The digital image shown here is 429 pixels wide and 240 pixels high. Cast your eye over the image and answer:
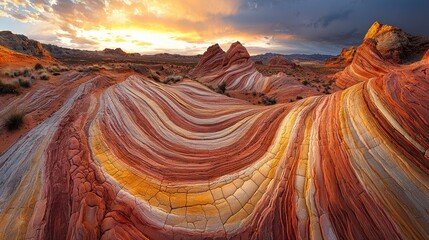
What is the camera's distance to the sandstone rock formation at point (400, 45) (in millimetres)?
52844

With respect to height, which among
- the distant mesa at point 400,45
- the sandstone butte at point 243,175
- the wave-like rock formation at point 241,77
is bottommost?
the wave-like rock formation at point 241,77

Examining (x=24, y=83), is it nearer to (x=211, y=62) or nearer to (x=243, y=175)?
(x=243, y=175)

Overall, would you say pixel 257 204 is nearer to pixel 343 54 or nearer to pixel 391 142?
pixel 391 142

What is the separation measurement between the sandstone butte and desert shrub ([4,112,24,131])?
148 cm

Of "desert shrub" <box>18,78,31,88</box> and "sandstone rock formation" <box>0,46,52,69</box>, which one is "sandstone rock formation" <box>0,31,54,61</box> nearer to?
"sandstone rock formation" <box>0,46,52,69</box>

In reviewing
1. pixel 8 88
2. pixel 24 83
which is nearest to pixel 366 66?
pixel 24 83

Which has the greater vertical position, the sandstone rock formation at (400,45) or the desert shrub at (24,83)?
the sandstone rock formation at (400,45)

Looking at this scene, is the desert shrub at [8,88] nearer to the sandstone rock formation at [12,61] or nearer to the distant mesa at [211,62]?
the sandstone rock formation at [12,61]

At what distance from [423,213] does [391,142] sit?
1406mm

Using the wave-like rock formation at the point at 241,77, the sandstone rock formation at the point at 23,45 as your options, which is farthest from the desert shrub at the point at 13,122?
the sandstone rock formation at the point at 23,45

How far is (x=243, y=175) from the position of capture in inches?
202

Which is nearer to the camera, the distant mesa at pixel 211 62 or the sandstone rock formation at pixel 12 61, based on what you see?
the sandstone rock formation at pixel 12 61

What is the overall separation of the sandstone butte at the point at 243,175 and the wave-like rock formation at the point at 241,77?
46.0 feet

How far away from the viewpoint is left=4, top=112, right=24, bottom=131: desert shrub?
23.9 ft
